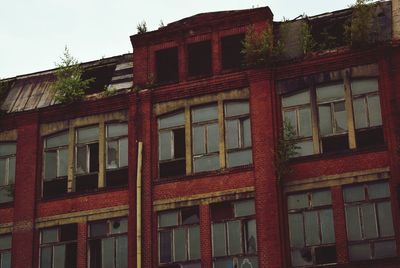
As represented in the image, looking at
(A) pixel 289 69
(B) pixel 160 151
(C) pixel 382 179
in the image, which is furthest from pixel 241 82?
(C) pixel 382 179

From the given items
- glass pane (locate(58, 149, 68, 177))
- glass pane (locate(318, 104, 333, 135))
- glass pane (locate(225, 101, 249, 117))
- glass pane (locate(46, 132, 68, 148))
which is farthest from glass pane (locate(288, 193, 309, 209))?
glass pane (locate(46, 132, 68, 148))

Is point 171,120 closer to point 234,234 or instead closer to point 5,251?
point 234,234

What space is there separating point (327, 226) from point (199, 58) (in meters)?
8.05

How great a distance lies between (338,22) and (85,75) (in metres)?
10.1

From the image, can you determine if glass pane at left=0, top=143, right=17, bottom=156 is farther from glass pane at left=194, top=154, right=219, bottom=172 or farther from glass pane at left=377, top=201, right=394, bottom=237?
glass pane at left=377, top=201, right=394, bottom=237

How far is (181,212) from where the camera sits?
25.3m

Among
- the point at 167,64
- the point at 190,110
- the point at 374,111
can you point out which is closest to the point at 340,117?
the point at 374,111

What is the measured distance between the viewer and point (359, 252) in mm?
22703

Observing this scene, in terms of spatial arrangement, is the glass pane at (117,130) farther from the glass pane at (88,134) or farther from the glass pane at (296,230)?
the glass pane at (296,230)

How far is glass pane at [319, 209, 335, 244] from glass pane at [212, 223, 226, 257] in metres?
3.30

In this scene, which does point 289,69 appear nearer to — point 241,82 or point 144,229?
point 241,82

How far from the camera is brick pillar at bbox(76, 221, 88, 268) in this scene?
25.9m

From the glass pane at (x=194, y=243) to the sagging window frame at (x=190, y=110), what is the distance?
1964 mm

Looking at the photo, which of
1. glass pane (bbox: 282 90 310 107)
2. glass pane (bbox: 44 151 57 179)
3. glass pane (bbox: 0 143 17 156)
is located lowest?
glass pane (bbox: 44 151 57 179)
